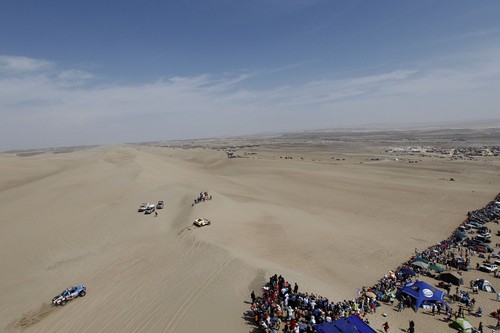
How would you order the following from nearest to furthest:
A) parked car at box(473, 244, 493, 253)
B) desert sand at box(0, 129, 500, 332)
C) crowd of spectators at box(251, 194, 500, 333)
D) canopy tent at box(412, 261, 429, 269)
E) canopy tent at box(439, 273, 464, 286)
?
1. crowd of spectators at box(251, 194, 500, 333)
2. desert sand at box(0, 129, 500, 332)
3. canopy tent at box(439, 273, 464, 286)
4. canopy tent at box(412, 261, 429, 269)
5. parked car at box(473, 244, 493, 253)

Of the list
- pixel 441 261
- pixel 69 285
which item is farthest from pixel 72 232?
pixel 441 261

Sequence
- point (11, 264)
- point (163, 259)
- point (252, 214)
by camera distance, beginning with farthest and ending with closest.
A: 1. point (252, 214)
2. point (11, 264)
3. point (163, 259)

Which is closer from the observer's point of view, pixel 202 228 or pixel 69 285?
pixel 69 285

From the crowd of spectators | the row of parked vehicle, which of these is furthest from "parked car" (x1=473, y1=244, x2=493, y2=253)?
the row of parked vehicle

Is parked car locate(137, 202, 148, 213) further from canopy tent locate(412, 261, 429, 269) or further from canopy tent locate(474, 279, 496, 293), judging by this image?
canopy tent locate(474, 279, 496, 293)

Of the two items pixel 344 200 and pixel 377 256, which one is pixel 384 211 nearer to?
pixel 344 200

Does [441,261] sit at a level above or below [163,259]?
below

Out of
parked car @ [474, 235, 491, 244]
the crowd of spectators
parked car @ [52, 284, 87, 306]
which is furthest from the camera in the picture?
parked car @ [474, 235, 491, 244]

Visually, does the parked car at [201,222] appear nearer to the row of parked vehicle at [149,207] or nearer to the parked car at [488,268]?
the row of parked vehicle at [149,207]
